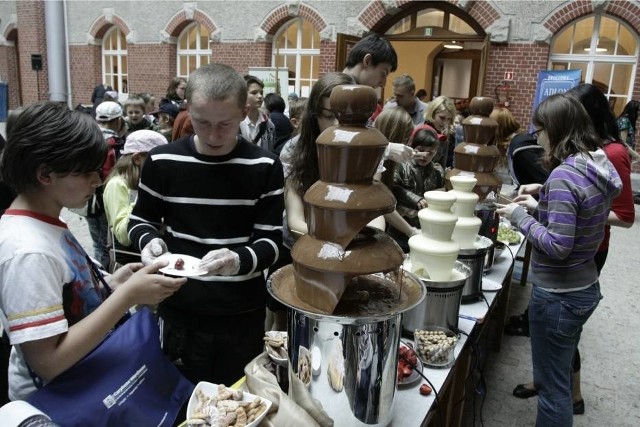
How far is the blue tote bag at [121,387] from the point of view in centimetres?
110

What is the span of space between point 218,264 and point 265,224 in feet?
1.04

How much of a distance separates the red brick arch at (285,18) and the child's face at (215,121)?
941 cm

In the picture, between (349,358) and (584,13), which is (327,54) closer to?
(584,13)

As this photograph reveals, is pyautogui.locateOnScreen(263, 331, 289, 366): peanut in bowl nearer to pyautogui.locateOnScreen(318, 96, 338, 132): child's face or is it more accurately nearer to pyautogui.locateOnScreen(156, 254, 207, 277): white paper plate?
pyautogui.locateOnScreen(156, 254, 207, 277): white paper plate

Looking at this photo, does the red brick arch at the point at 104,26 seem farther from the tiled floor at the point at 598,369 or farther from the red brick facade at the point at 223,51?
the tiled floor at the point at 598,369

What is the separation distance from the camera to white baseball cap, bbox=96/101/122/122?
4.34 meters

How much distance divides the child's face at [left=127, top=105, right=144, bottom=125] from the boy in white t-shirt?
4323 millimetres

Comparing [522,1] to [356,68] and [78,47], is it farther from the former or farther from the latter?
[78,47]

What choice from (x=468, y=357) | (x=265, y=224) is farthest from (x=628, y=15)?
(x=265, y=224)

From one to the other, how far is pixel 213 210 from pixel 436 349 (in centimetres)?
90

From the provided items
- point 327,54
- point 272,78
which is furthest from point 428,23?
point 272,78

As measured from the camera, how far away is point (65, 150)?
Result: 47.7 inches

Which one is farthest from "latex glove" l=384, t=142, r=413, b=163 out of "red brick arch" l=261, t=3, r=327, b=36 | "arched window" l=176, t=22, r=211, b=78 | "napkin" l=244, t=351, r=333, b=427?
"arched window" l=176, t=22, r=211, b=78

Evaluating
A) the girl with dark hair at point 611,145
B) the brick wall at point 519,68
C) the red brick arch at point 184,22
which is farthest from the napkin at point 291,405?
the red brick arch at point 184,22
